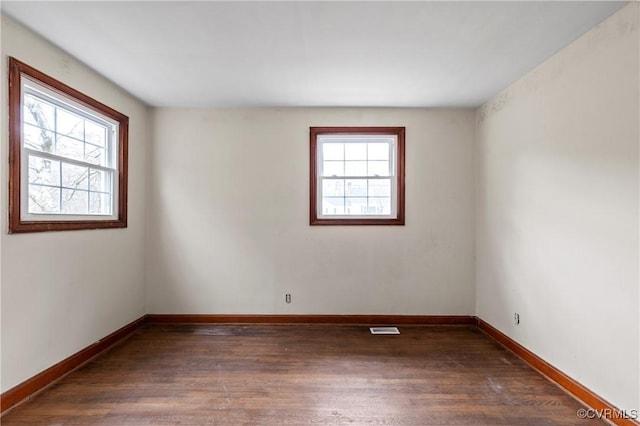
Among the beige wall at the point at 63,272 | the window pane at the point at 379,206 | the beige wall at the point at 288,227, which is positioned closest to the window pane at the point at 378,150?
the beige wall at the point at 288,227

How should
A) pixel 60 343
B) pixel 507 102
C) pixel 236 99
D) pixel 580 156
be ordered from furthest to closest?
1. pixel 236 99
2. pixel 507 102
3. pixel 60 343
4. pixel 580 156

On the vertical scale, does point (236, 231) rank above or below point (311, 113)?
below

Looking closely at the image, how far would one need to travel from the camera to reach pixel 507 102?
3.14 metres

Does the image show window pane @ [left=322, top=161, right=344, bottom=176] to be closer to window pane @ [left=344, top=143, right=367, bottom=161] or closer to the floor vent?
window pane @ [left=344, top=143, right=367, bottom=161]

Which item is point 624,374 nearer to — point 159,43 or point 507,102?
point 507,102

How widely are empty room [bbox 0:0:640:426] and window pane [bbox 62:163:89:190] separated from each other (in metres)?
0.02

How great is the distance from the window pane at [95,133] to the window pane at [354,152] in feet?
8.38

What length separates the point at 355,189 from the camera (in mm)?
3859

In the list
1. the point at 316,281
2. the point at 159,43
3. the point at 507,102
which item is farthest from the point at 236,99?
the point at 507,102

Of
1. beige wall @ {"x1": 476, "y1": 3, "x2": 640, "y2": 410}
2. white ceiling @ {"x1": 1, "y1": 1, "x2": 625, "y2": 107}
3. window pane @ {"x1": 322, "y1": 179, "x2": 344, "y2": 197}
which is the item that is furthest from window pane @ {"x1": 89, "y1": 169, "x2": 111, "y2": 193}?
beige wall @ {"x1": 476, "y1": 3, "x2": 640, "y2": 410}

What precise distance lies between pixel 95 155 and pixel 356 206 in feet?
9.00

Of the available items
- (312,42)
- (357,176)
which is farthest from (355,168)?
(312,42)

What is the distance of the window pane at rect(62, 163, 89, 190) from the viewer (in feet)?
8.70

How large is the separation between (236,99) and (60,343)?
106 inches
